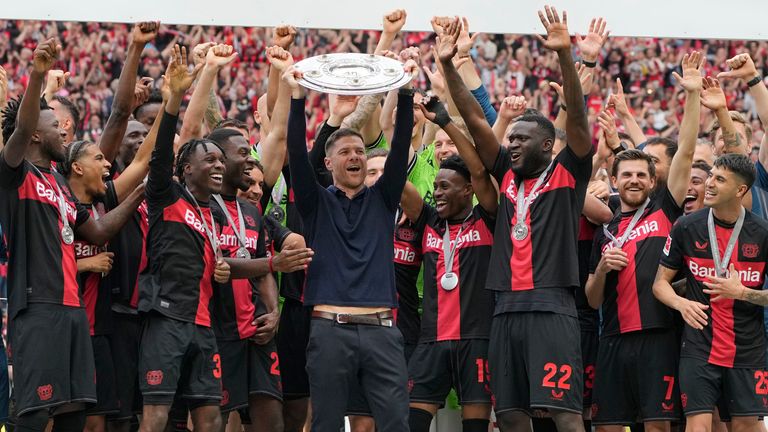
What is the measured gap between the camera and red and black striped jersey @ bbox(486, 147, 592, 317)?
22.1 ft

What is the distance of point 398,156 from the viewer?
6855mm

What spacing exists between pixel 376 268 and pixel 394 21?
2451 millimetres

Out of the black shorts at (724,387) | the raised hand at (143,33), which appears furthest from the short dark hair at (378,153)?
the black shorts at (724,387)

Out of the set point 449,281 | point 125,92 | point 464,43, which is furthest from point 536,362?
point 125,92

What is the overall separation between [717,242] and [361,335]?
2435mm

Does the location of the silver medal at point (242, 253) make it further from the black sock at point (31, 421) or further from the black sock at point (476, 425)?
the black sock at point (476, 425)

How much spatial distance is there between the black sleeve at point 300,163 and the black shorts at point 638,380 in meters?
2.22

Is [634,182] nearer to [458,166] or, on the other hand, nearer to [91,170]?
[458,166]

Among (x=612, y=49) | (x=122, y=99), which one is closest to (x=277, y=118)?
(x=122, y=99)

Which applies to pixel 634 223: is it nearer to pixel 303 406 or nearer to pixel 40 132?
pixel 303 406

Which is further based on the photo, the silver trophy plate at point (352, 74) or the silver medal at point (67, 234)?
the silver medal at point (67, 234)

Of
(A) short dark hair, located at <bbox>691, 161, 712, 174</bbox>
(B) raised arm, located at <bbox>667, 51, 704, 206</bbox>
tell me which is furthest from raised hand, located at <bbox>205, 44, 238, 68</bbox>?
(A) short dark hair, located at <bbox>691, 161, 712, 174</bbox>

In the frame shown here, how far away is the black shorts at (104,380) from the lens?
696 centimetres

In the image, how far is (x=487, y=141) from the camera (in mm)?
7160
